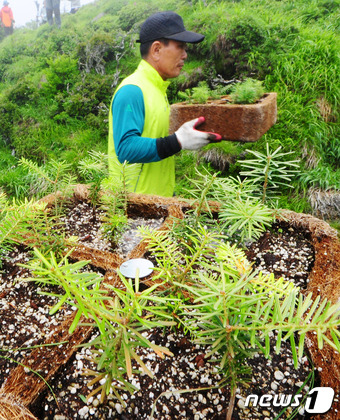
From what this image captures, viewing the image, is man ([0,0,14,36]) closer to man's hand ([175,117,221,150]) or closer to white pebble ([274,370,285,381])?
man's hand ([175,117,221,150])

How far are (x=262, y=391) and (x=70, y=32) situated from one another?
9617 mm

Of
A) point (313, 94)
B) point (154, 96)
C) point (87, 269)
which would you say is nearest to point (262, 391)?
point (87, 269)

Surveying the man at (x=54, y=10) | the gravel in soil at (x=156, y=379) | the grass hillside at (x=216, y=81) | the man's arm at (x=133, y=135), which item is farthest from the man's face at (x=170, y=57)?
the man at (x=54, y=10)

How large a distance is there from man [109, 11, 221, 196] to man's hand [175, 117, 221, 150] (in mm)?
14

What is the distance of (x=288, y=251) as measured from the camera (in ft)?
4.63

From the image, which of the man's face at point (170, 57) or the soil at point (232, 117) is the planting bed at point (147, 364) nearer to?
the soil at point (232, 117)

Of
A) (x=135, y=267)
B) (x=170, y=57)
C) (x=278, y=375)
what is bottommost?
(x=278, y=375)

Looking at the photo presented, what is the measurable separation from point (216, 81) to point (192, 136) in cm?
333

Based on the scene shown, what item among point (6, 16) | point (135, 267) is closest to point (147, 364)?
point (135, 267)

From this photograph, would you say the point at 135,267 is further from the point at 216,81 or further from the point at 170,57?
the point at 216,81

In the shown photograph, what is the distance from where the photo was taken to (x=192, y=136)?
1.71m

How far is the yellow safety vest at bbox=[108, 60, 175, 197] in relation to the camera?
2.27 m

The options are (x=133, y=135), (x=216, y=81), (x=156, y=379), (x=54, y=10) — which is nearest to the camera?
(x=156, y=379)

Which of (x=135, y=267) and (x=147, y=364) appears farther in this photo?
(x=135, y=267)
